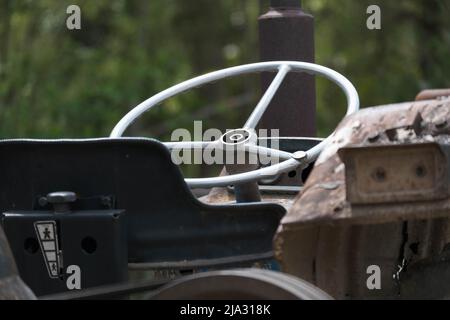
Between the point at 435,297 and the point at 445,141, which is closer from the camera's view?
the point at 445,141

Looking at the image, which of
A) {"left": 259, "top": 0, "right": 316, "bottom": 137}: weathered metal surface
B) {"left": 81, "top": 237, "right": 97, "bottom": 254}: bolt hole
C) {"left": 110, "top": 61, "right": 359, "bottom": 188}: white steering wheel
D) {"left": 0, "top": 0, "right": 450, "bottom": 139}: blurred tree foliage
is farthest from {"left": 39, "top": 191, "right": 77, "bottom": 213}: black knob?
{"left": 0, "top": 0, "right": 450, "bottom": 139}: blurred tree foliage

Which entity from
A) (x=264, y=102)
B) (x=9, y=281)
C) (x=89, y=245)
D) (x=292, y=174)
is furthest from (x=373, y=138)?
(x=292, y=174)

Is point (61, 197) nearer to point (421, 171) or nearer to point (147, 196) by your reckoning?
point (147, 196)

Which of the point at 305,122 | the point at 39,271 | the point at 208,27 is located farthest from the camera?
the point at 208,27

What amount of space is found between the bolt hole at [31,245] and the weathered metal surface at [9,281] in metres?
0.49

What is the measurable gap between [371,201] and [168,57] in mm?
11703

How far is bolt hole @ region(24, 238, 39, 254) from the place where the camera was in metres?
3.60

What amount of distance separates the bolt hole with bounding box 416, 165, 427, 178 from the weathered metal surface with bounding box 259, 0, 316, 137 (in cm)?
302

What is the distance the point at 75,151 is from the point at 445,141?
1147 millimetres

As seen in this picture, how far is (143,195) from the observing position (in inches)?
142

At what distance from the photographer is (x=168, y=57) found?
577 inches

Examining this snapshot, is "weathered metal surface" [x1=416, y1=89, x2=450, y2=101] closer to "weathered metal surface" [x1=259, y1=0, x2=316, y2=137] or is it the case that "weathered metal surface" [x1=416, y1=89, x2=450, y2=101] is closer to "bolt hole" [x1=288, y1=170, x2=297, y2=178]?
"bolt hole" [x1=288, y1=170, x2=297, y2=178]
